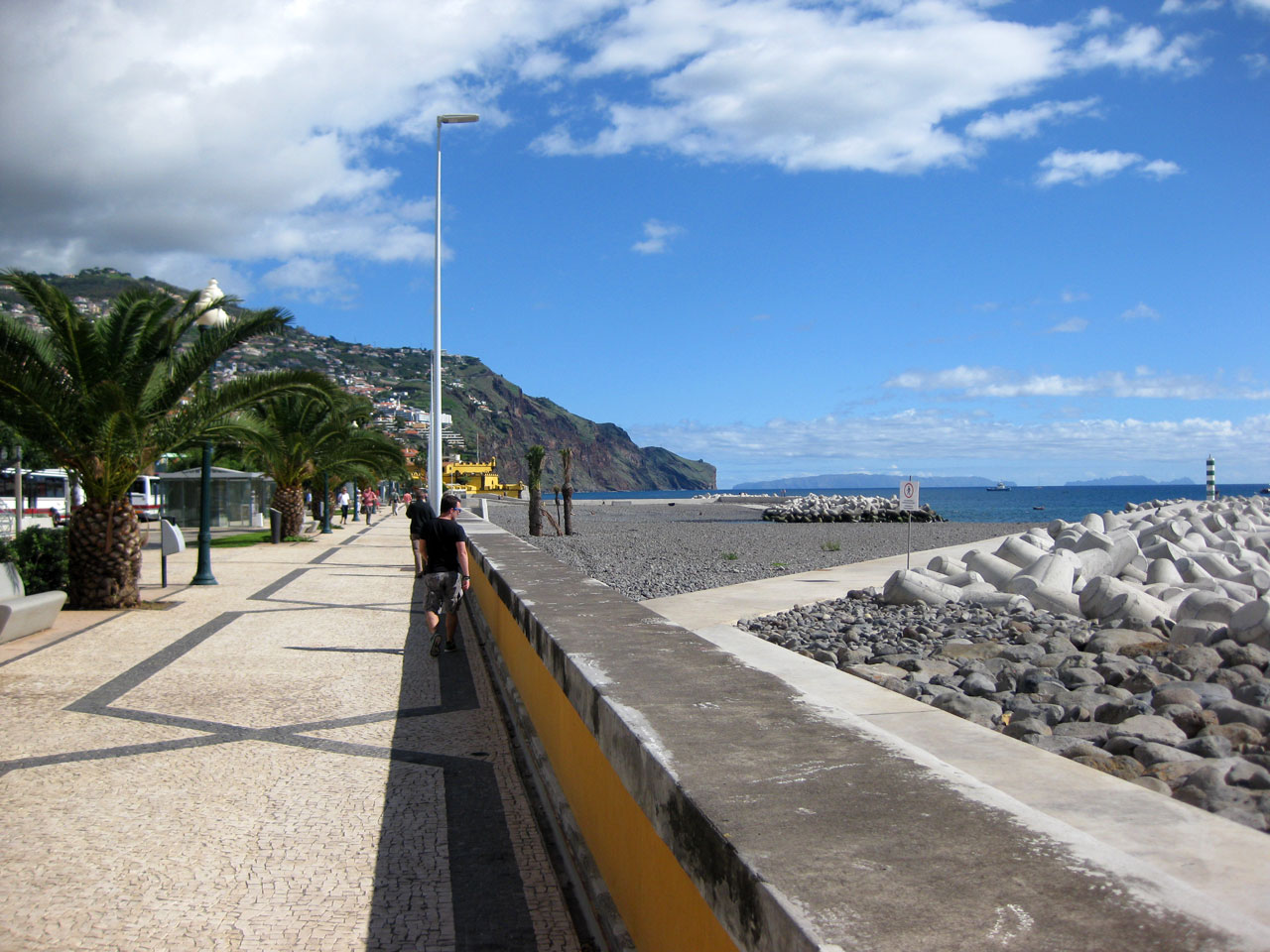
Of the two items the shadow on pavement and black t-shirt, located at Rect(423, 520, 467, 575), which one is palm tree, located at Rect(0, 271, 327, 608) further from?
the shadow on pavement

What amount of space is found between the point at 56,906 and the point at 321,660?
5683 millimetres

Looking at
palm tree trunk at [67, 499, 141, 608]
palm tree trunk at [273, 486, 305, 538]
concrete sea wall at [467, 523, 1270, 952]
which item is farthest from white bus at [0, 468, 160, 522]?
concrete sea wall at [467, 523, 1270, 952]

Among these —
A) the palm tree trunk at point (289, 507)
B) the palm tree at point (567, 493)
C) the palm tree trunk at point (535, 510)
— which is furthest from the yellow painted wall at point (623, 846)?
the palm tree trunk at point (535, 510)

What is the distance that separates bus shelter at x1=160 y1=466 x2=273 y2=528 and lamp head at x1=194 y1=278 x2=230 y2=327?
15.1 m

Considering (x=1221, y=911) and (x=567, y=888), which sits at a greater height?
(x=1221, y=911)

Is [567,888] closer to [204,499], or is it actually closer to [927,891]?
[927,891]

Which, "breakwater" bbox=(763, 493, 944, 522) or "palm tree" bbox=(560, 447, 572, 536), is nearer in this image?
"palm tree" bbox=(560, 447, 572, 536)

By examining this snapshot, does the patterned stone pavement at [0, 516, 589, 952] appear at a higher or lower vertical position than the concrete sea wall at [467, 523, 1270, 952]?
lower

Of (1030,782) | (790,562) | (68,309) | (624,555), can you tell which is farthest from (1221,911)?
(624,555)

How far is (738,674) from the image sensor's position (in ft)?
13.8

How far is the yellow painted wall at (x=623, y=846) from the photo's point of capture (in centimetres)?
246

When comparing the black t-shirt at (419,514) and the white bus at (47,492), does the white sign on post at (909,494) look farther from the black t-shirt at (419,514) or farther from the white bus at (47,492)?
the white bus at (47,492)

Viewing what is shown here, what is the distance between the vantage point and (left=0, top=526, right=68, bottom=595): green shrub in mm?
12422

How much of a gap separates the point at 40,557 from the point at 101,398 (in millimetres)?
2316
